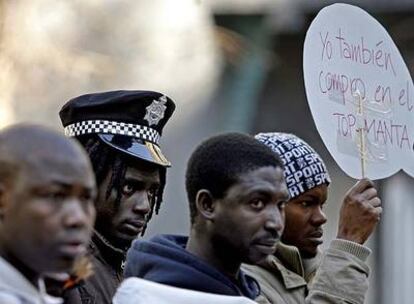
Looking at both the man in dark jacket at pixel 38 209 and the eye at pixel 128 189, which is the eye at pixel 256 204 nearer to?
the eye at pixel 128 189

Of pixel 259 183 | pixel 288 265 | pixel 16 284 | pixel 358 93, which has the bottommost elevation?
pixel 288 265

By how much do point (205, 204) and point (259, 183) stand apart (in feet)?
0.43

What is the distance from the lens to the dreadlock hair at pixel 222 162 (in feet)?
9.49

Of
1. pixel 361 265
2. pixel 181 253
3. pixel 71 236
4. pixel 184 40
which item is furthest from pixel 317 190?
pixel 184 40

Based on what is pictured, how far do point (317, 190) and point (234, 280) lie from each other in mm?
769

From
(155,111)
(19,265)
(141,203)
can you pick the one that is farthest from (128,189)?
(19,265)

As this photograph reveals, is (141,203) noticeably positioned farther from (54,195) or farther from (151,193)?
(54,195)

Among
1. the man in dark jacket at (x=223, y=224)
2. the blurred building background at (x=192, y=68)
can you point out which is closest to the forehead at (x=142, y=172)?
the man in dark jacket at (x=223, y=224)

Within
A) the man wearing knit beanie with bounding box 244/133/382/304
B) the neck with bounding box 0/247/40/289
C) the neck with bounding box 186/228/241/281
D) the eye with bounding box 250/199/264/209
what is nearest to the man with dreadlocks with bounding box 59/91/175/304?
the man wearing knit beanie with bounding box 244/133/382/304

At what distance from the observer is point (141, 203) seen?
11.0 ft

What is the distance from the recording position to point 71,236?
2219mm

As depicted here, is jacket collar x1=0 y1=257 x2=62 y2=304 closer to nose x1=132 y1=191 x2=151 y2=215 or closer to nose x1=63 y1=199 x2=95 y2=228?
nose x1=63 y1=199 x2=95 y2=228

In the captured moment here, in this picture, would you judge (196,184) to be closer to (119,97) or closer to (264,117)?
(119,97)

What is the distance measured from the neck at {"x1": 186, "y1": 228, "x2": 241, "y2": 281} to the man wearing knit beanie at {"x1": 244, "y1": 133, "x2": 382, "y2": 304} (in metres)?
0.49
